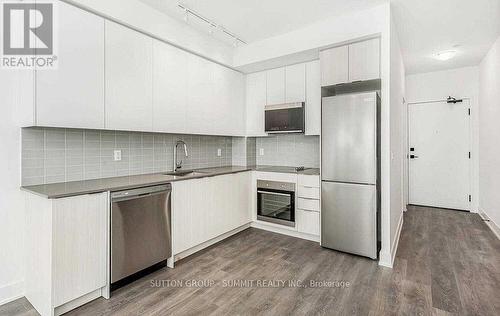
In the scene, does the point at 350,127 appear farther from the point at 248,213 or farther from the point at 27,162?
the point at 27,162

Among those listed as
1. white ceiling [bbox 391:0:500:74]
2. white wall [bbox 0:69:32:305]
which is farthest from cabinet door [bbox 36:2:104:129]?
white ceiling [bbox 391:0:500:74]

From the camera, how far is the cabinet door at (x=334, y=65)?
2.91m

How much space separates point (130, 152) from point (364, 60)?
2.81 metres

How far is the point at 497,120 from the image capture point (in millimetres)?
3381

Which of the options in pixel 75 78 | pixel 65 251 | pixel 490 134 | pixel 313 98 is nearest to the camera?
pixel 65 251

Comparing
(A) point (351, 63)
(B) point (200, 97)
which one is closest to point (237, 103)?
(B) point (200, 97)

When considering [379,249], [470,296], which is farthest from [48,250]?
[470,296]

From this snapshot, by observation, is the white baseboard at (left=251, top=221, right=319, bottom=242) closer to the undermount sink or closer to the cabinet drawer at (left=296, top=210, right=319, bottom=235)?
the cabinet drawer at (left=296, top=210, right=319, bottom=235)

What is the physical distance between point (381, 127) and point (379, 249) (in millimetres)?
1346

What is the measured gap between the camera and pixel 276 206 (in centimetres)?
355

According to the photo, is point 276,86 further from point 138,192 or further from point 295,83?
point 138,192

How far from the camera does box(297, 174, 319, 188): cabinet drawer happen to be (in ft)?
10.5

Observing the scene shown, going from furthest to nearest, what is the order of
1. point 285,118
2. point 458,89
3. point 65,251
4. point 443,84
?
point 443,84 → point 458,89 → point 285,118 → point 65,251

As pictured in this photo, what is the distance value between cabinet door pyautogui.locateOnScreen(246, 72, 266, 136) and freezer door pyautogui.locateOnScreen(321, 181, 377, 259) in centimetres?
149
